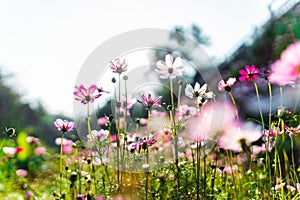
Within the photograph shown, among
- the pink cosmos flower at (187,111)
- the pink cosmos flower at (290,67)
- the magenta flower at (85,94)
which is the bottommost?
the pink cosmos flower at (290,67)

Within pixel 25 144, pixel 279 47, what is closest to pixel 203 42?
pixel 279 47

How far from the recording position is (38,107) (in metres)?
8.54

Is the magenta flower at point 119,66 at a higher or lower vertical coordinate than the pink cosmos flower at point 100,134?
higher

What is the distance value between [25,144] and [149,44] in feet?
5.56

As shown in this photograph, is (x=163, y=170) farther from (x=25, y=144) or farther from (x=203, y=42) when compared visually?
(x=203, y=42)

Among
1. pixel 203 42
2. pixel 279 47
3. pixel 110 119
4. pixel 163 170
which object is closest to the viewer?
pixel 110 119

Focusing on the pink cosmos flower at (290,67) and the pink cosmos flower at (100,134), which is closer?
the pink cosmos flower at (290,67)

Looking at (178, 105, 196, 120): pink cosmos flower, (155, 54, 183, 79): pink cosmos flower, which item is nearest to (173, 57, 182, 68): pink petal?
(155, 54, 183, 79): pink cosmos flower

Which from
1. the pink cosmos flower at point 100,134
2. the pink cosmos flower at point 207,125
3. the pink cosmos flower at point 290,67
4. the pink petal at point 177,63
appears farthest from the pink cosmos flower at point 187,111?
the pink cosmos flower at point 290,67

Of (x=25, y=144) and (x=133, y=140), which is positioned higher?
(x=25, y=144)

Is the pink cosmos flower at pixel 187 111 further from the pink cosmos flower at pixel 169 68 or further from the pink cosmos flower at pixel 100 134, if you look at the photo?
the pink cosmos flower at pixel 100 134

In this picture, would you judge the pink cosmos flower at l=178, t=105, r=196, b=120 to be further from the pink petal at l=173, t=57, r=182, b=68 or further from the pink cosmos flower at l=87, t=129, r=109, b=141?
the pink cosmos flower at l=87, t=129, r=109, b=141

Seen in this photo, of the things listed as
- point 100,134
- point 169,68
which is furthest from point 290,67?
point 100,134

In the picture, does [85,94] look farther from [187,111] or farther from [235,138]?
[235,138]
